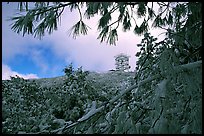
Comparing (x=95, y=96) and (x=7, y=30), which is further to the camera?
(x=95, y=96)

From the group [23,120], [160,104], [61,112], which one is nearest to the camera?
[160,104]

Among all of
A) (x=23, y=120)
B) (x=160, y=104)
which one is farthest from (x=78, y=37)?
(x=23, y=120)

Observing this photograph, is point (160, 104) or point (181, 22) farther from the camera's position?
point (181, 22)

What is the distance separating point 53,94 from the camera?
5.40 meters

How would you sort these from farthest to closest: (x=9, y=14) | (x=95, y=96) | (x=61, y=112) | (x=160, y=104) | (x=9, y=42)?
1. (x=95, y=96)
2. (x=61, y=112)
3. (x=9, y=42)
4. (x=9, y=14)
5. (x=160, y=104)

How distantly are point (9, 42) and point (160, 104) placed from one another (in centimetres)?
173

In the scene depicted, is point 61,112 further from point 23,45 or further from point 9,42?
point 9,42

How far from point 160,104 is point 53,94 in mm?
4144

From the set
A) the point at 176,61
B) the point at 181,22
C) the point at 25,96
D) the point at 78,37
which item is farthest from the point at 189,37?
the point at 25,96

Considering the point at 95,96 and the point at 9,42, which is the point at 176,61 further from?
the point at 95,96

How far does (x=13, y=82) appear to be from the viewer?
18.9 ft

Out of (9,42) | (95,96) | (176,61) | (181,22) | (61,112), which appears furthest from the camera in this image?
(95,96)

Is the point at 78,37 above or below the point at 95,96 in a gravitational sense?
above

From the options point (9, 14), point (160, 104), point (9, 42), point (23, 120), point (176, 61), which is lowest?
point (23, 120)
